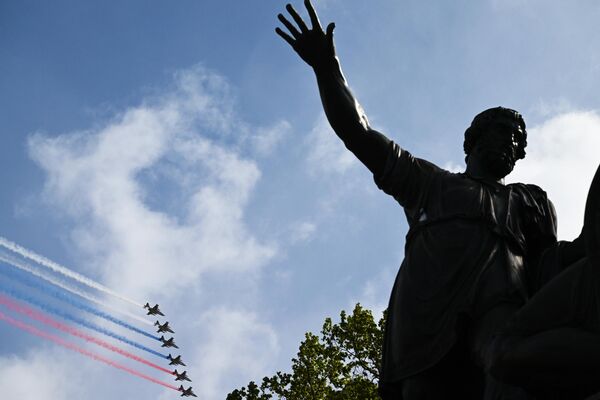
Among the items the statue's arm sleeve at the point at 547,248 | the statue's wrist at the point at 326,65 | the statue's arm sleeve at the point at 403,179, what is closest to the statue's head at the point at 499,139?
the statue's arm sleeve at the point at 547,248

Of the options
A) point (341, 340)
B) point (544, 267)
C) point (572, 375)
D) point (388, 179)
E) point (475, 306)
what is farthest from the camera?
point (341, 340)

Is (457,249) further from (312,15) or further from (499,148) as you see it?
(312,15)

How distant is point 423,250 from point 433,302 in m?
0.40

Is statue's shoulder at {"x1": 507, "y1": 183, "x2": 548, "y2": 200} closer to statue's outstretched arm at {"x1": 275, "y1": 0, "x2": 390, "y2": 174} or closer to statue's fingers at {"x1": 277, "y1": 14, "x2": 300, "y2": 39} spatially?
statue's outstretched arm at {"x1": 275, "y1": 0, "x2": 390, "y2": 174}

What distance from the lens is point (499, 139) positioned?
199 inches

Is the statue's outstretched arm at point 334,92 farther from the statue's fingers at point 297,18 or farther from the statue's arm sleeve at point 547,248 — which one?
the statue's arm sleeve at point 547,248

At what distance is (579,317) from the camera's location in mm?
3240

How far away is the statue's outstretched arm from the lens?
16.3 ft

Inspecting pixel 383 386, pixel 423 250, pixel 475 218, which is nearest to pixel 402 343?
pixel 383 386

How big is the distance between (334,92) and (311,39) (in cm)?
56

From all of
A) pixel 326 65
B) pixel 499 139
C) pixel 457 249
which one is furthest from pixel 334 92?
pixel 457 249

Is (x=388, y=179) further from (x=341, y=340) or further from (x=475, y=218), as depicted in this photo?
(x=341, y=340)

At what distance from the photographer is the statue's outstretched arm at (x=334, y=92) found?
4.95 m

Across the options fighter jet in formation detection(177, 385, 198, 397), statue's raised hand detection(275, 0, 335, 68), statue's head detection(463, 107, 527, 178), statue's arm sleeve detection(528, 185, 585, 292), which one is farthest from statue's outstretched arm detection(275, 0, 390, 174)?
fighter jet in formation detection(177, 385, 198, 397)
